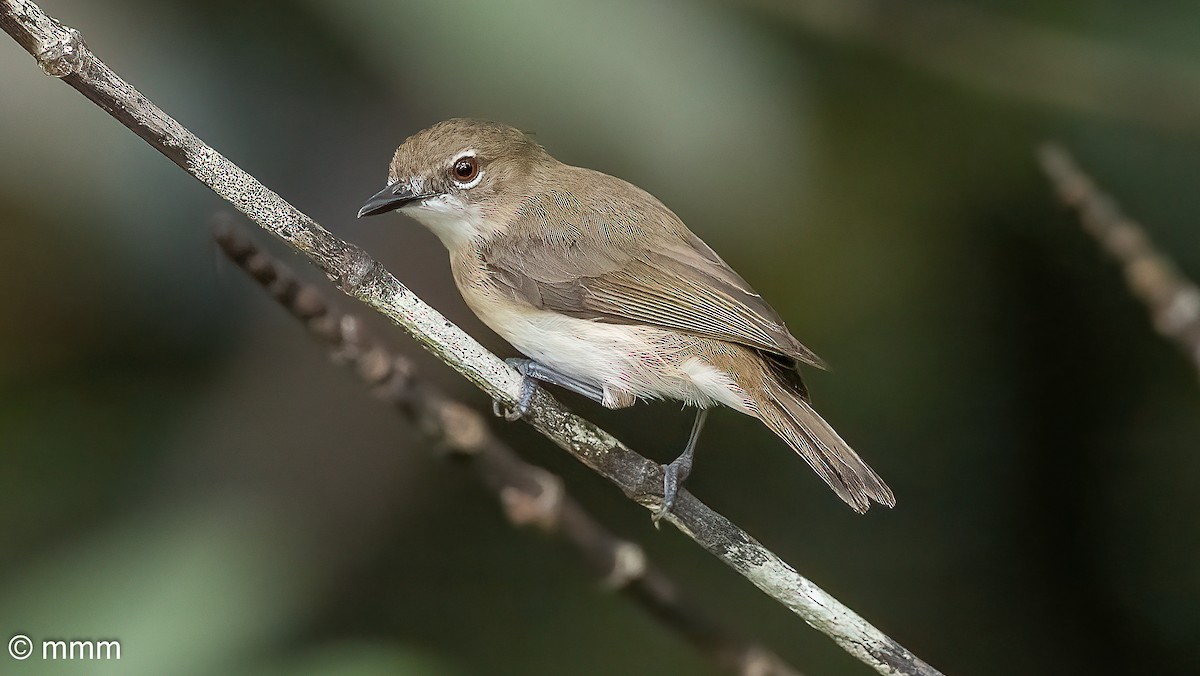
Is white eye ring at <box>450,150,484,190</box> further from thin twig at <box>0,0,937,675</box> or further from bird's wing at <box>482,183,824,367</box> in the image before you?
thin twig at <box>0,0,937,675</box>

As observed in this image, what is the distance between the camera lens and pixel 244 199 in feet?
2.86

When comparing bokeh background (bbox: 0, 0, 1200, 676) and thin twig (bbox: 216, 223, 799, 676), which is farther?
bokeh background (bbox: 0, 0, 1200, 676)

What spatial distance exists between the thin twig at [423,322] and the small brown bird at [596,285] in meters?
0.16

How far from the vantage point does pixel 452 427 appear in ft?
2.30

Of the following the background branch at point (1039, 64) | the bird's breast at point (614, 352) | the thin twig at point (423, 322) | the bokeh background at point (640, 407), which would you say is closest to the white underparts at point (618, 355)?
the bird's breast at point (614, 352)

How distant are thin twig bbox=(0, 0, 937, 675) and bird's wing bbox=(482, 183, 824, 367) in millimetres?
305

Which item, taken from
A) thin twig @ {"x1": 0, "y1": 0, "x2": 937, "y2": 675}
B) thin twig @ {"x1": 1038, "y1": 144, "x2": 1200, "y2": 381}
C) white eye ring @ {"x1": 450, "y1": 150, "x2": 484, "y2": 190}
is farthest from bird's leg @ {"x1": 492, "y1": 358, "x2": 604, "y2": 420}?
thin twig @ {"x1": 1038, "y1": 144, "x2": 1200, "y2": 381}

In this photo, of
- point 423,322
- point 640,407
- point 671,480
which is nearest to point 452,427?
point 423,322

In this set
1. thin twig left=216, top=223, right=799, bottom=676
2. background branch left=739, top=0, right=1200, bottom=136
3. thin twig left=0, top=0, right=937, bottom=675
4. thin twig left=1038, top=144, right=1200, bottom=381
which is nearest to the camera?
thin twig left=216, top=223, right=799, bottom=676

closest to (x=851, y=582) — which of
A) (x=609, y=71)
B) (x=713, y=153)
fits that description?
(x=713, y=153)

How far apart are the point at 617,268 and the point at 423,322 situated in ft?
1.63

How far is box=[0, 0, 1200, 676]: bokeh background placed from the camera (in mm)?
1167

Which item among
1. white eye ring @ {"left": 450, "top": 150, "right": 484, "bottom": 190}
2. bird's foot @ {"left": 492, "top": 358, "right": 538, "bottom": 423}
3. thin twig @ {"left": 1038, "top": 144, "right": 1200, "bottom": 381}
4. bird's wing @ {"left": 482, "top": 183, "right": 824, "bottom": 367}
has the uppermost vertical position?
white eye ring @ {"left": 450, "top": 150, "right": 484, "bottom": 190}

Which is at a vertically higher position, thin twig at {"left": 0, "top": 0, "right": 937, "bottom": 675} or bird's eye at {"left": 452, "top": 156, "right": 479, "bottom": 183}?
bird's eye at {"left": 452, "top": 156, "right": 479, "bottom": 183}
